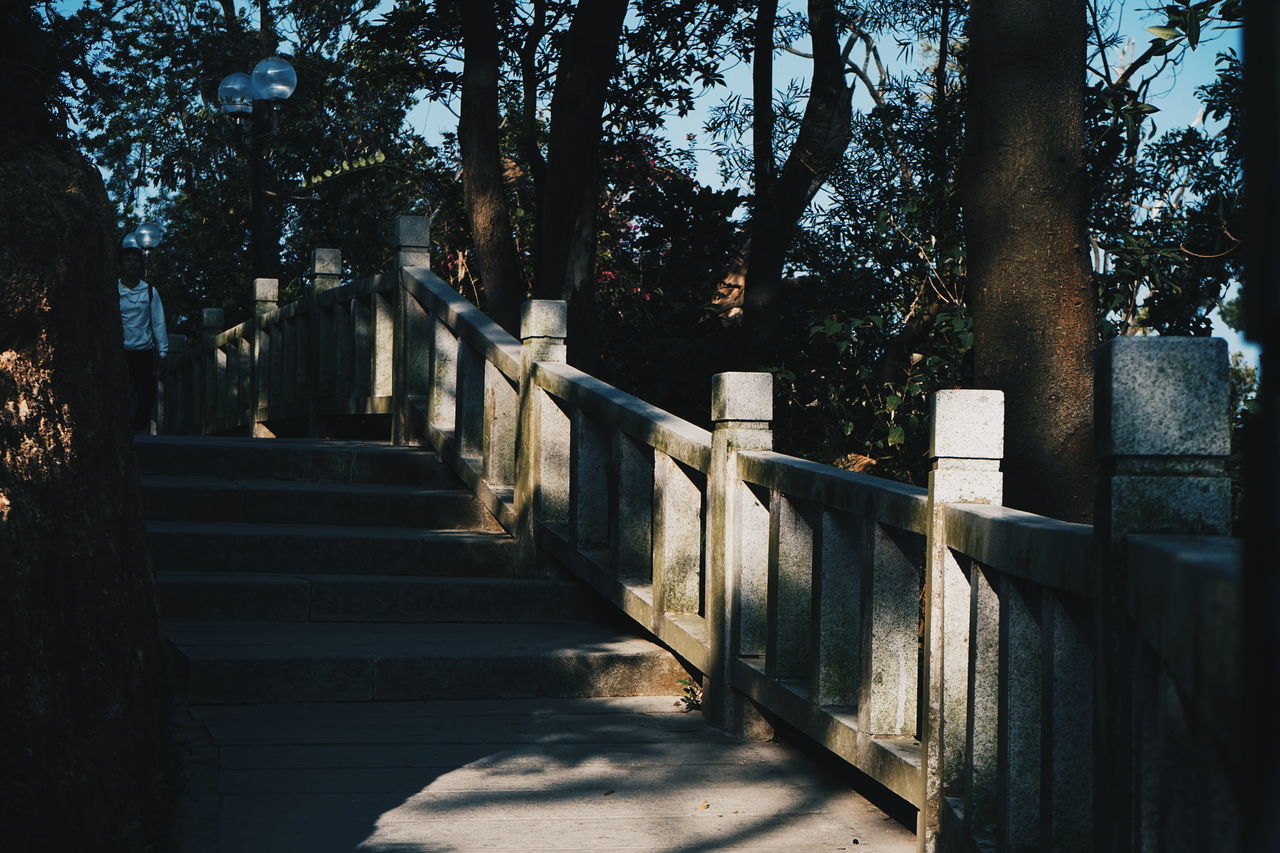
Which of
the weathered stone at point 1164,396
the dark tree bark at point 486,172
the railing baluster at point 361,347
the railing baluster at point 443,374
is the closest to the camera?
the weathered stone at point 1164,396

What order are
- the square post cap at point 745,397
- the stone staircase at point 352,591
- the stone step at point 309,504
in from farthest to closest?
the stone step at point 309,504 < the stone staircase at point 352,591 < the square post cap at point 745,397

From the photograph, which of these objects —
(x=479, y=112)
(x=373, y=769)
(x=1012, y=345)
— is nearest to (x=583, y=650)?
(x=373, y=769)

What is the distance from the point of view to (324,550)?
7.40m

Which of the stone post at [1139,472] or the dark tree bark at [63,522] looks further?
the dark tree bark at [63,522]

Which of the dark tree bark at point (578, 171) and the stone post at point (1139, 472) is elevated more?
the dark tree bark at point (578, 171)

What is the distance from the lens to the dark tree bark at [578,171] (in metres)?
10.1

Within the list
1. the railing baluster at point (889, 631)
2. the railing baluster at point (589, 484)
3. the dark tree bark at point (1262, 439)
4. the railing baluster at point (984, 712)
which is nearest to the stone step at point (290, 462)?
the railing baluster at point (589, 484)

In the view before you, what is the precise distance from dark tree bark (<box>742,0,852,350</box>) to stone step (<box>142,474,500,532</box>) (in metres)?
4.23

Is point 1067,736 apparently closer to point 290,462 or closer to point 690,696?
point 690,696

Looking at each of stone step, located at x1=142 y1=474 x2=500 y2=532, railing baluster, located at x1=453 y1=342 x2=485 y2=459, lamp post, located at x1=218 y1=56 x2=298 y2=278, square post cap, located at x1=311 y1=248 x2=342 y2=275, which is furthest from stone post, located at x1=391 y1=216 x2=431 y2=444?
lamp post, located at x1=218 y1=56 x2=298 y2=278

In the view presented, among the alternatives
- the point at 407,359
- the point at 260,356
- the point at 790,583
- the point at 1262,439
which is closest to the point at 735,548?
the point at 790,583

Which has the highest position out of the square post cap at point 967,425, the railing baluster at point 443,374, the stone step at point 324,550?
the railing baluster at point 443,374

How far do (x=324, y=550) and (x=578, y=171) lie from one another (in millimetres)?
3936

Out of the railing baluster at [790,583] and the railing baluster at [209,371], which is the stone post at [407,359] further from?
the railing baluster at [209,371]
